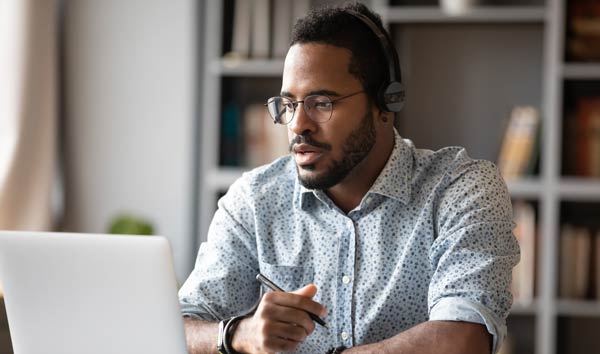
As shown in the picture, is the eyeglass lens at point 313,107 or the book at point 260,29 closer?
the eyeglass lens at point 313,107

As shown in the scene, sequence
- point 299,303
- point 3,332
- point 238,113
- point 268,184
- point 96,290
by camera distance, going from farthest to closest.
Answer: point 238,113 < point 3,332 < point 268,184 < point 299,303 < point 96,290

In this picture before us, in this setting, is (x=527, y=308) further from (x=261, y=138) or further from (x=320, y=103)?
(x=320, y=103)

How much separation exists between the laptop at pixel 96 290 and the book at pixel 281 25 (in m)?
2.34

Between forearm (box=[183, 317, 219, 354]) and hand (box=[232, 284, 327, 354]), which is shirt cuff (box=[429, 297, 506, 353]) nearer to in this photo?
hand (box=[232, 284, 327, 354])

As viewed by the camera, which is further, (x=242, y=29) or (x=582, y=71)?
(x=242, y=29)

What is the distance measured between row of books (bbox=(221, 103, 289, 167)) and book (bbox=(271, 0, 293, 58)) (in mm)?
232

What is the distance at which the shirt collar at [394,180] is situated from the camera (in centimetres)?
180

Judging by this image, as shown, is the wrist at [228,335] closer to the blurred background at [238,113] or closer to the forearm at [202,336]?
the forearm at [202,336]

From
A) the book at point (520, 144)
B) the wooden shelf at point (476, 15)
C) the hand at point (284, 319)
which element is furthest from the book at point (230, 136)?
the hand at point (284, 319)

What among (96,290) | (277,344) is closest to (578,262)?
(277,344)

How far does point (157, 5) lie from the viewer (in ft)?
11.9

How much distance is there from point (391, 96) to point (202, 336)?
572 millimetres

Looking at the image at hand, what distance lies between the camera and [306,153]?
1.76 meters

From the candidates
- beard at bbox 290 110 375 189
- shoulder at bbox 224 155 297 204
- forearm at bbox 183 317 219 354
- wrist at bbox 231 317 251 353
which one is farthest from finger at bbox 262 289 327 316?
shoulder at bbox 224 155 297 204
